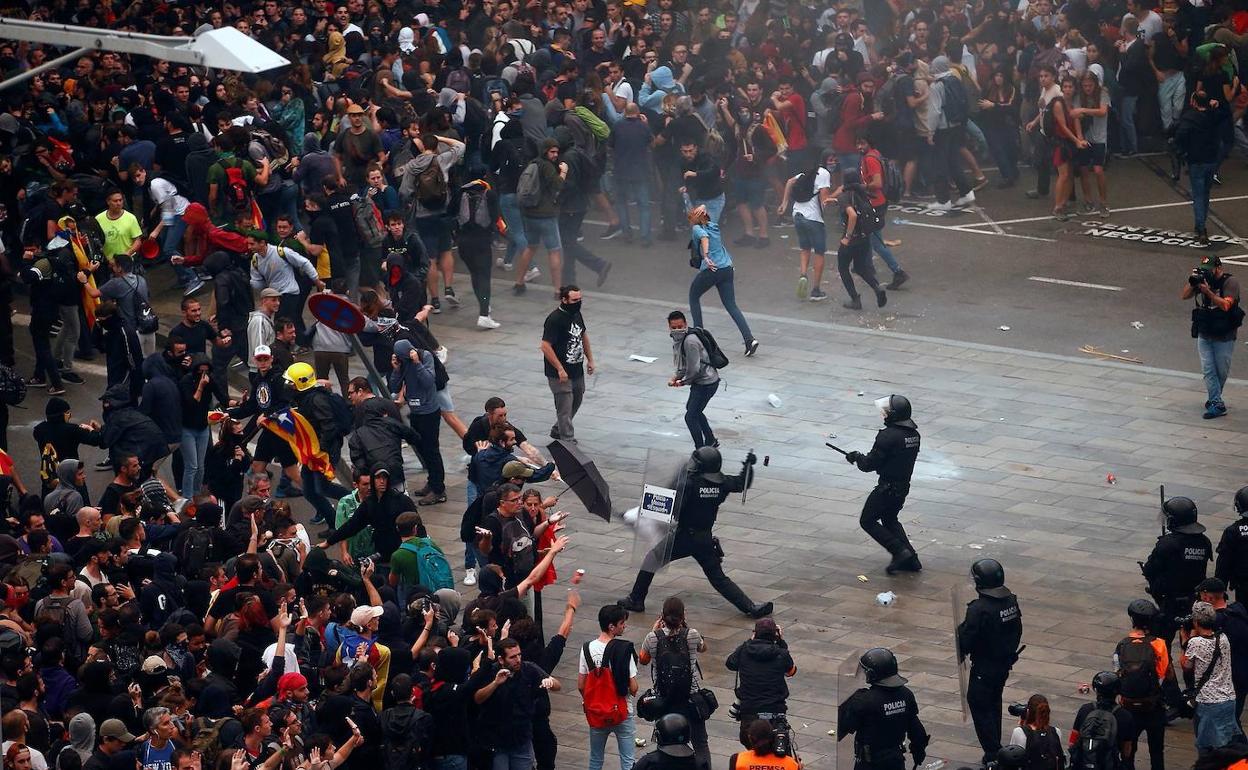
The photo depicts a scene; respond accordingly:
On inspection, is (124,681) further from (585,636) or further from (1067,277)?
(1067,277)

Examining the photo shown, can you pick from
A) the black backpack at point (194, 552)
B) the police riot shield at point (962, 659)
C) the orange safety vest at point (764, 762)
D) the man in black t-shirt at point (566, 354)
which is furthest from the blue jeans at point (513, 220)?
the orange safety vest at point (764, 762)

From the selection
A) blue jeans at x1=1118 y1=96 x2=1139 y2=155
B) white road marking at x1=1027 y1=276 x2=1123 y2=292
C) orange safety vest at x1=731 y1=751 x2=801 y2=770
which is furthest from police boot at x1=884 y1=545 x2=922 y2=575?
blue jeans at x1=1118 y1=96 x2=1139 y2=155

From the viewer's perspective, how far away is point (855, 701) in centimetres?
1084

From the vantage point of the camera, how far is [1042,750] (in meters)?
10.5

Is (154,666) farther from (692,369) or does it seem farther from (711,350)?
(711,350)

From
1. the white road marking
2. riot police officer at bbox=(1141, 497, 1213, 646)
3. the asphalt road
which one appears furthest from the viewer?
the white road marking

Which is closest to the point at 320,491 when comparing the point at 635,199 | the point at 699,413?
the point at 699,413

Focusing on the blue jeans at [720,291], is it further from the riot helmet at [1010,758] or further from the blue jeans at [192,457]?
the riot helmet at [1010,758]

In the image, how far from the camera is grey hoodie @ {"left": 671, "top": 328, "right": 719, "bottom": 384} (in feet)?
54.7

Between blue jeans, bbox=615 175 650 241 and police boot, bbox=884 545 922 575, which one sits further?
blue jeans, bbox=615 175 650 241

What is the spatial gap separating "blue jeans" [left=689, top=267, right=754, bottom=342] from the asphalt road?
856mm

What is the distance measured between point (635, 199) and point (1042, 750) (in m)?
14.0

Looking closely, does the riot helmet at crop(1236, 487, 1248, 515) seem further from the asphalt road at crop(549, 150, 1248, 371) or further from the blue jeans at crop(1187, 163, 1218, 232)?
the blue jeans at crop(1187, 163, 1218, 232)

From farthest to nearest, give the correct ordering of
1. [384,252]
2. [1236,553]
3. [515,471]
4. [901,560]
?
1. [384,252]
2. [901,560]
3. [515,471]
4. [1236,553]
